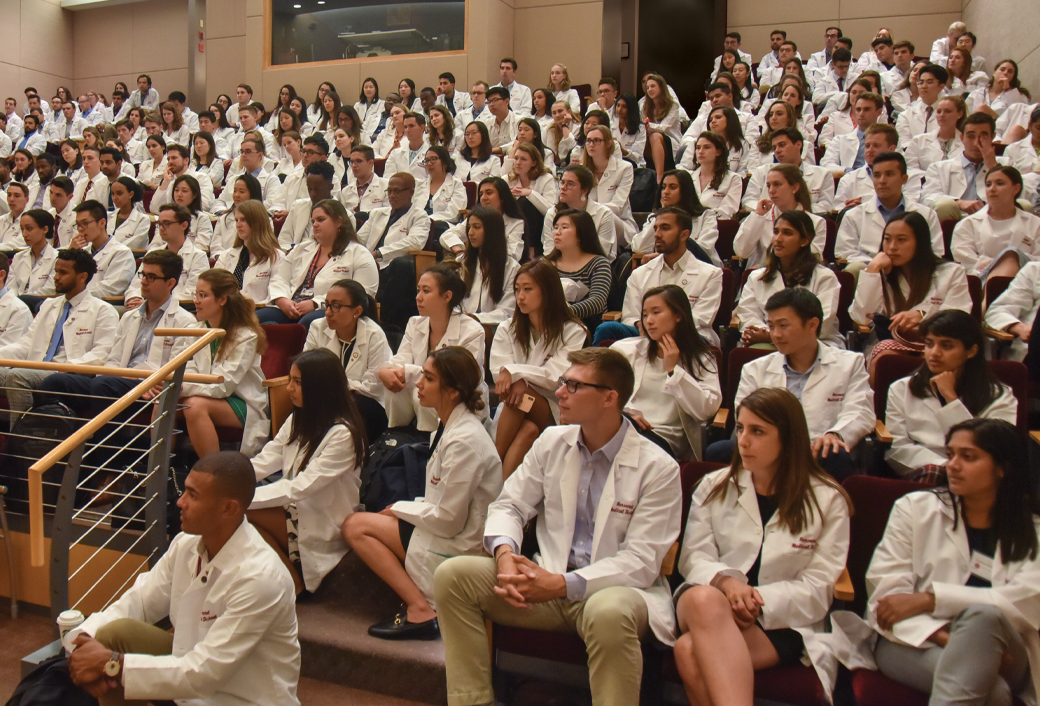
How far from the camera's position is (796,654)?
6.30ft

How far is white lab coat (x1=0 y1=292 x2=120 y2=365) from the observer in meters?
4.05

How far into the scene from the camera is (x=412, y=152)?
725 cm

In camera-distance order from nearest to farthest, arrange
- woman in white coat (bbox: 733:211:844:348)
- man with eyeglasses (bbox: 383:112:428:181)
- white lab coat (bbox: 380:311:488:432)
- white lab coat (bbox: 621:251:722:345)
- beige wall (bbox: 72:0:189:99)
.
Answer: white lab coat (bbox: 380:311:488:432), woman in white coat (bbox: 733:211:844:348), white lab coat (bbox: 621:251:722:345), man with eyeglasses (bbox: 383:112:428:181), beige wall (bbox: 72:0:189:99)

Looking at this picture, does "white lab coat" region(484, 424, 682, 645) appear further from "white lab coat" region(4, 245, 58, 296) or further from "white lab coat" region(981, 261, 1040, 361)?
"white lab coat" region(4, 245, 58, 296)

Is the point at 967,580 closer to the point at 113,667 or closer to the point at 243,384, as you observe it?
the point at 113,667

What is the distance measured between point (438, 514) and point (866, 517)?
1.28m

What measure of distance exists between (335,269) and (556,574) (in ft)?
10.2

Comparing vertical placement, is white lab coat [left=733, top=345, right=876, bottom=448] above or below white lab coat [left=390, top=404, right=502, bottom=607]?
above

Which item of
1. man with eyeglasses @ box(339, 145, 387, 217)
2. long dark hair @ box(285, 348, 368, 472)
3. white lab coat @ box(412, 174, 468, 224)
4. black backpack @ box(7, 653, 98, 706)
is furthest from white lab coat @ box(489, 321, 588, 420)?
man with eyeglasses @ box(339, 145, 387, 217)

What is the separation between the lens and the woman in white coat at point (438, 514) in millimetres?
2482

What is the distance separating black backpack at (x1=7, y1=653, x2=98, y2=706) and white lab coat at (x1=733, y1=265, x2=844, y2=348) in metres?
2.82

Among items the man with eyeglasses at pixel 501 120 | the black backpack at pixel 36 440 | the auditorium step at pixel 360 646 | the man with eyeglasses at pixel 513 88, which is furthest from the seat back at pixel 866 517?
the man with eyeglasses at pixel 513 88

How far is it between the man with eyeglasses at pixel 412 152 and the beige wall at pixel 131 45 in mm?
7194

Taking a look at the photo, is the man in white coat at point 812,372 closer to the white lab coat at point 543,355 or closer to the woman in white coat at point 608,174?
the white lab coat at point 543,355
